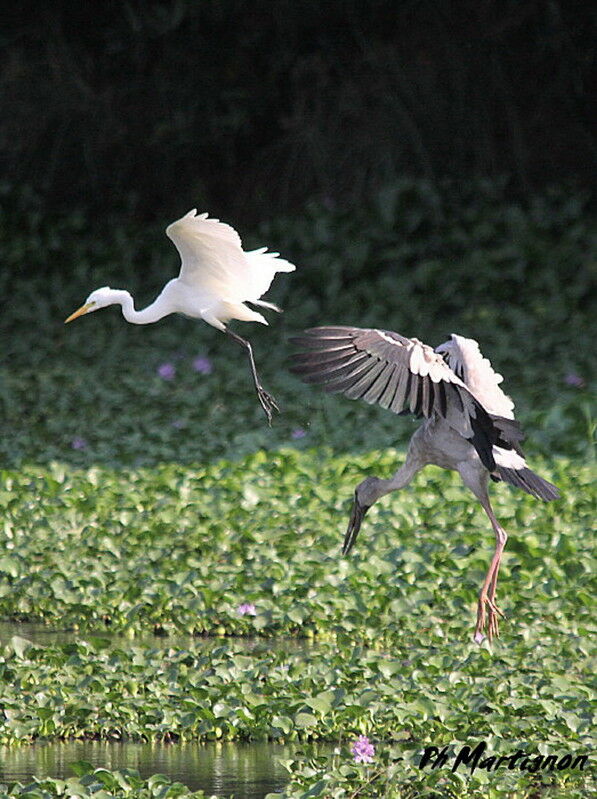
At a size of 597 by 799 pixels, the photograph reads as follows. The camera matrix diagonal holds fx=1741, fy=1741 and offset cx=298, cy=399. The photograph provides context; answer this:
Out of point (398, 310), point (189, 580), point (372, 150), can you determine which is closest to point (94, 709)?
point (189, 580)

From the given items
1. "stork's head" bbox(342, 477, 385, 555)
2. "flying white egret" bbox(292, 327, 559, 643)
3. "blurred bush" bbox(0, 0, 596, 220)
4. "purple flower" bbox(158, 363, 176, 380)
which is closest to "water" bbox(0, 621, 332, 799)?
"flying white egret" bbox(292, 327, 559, 643)

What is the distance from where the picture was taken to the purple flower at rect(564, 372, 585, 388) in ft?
32.0

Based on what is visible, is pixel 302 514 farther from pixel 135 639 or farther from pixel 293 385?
pixel 293 385

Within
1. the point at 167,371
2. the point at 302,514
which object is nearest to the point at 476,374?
the point at 302,514

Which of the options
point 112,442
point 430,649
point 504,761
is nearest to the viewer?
point 504,761

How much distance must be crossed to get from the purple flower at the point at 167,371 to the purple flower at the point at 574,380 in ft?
8.02

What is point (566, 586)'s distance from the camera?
646 centimetres

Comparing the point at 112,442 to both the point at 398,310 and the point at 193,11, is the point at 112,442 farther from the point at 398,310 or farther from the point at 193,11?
the point at 193,11

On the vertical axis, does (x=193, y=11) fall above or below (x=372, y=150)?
above

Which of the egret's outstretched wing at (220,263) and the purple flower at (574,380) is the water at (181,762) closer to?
the egret's outstretched wing at (220,263)

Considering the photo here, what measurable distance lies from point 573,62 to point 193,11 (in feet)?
9.78

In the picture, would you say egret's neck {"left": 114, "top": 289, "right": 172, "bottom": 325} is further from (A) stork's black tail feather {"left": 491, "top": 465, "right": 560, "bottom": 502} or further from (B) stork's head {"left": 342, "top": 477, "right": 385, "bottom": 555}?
(A) stork's black tail feather {"left": 491, "top": 465, "right": 560, "bottom": 502}

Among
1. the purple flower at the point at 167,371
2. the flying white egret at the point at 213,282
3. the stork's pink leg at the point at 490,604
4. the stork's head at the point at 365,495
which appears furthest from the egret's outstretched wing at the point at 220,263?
the purple flower at the point at 167,371

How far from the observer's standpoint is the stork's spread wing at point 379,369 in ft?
14.0
